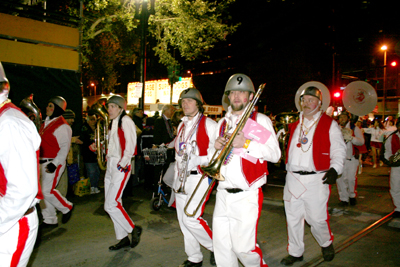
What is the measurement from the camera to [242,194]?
3.32 metres

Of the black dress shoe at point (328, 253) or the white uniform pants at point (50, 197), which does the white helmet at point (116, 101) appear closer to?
the white uniform pants at point (50, 197)

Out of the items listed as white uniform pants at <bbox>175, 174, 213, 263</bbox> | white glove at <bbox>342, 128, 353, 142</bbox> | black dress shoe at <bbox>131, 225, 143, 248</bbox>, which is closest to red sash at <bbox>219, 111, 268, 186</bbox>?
white uniform pants at <bbox>175, 174, 213, 263</bbox>

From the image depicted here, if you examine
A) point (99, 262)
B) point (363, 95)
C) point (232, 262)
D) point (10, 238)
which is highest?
point (363, 95)

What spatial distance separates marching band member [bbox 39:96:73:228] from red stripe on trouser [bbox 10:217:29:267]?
3.79 metres

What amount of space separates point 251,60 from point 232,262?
31.1 m

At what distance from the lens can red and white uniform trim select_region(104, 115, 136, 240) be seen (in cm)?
472

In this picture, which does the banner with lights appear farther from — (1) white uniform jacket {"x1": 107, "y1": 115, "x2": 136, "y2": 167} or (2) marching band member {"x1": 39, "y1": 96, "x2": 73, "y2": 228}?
(1) white uniform jacket {"x1": 107, "y1": 115, "x2": 136, "y2": 167}

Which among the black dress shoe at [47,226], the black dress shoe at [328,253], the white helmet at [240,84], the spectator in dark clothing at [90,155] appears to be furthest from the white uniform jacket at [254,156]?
the spectator in dark clothing at [90,155]

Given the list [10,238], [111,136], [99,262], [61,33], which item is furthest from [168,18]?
[10,238]

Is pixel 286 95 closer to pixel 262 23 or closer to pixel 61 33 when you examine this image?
pixel 262 23

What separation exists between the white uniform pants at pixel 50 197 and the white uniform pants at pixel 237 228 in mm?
3647

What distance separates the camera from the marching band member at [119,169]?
186 inches

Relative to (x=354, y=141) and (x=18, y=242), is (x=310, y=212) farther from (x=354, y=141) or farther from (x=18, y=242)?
(x=354, y=141)

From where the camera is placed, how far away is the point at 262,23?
3155 centimetres
